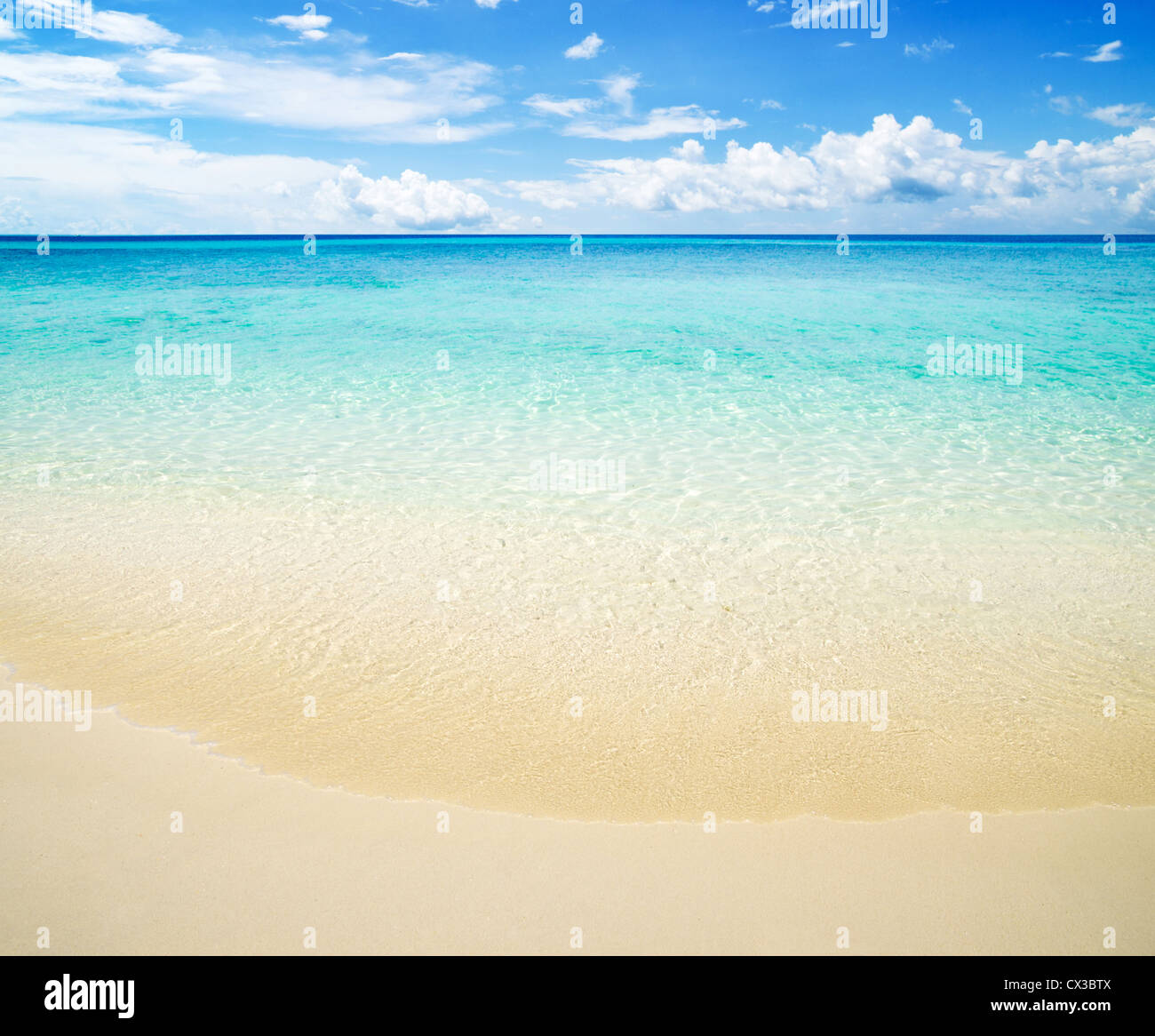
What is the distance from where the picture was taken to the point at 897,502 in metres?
7.79

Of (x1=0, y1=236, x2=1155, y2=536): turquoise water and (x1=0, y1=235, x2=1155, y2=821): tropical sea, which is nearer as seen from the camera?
(x1=0, y1=235, x2=1155, y2=821): tropical sea

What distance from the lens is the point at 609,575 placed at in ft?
20.5

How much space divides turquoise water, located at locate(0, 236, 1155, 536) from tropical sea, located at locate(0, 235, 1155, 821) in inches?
3.4

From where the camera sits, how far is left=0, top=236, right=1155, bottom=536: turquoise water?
26.7 feet

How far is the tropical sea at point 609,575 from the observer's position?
4125 millimetres

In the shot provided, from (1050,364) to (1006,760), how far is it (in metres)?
13.8

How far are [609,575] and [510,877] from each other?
3.19 m

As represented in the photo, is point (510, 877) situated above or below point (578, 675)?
below

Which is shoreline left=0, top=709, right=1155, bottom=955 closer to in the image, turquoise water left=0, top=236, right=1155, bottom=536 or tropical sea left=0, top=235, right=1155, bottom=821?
tropical sea left=0, top=235, right=1155, bottom=821

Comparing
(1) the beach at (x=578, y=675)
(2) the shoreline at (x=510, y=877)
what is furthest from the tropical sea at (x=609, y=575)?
(2) the shoreline at (x=510, y=877)

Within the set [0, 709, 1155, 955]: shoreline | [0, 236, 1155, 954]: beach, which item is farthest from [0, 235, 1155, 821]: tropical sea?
[0, 709, 1155, 955]: shoreline

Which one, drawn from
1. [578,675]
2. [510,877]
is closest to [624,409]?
[578,675]

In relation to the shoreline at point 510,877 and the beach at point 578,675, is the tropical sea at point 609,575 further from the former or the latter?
the shoreline at point 510,877

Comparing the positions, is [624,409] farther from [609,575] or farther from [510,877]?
[510,877]
